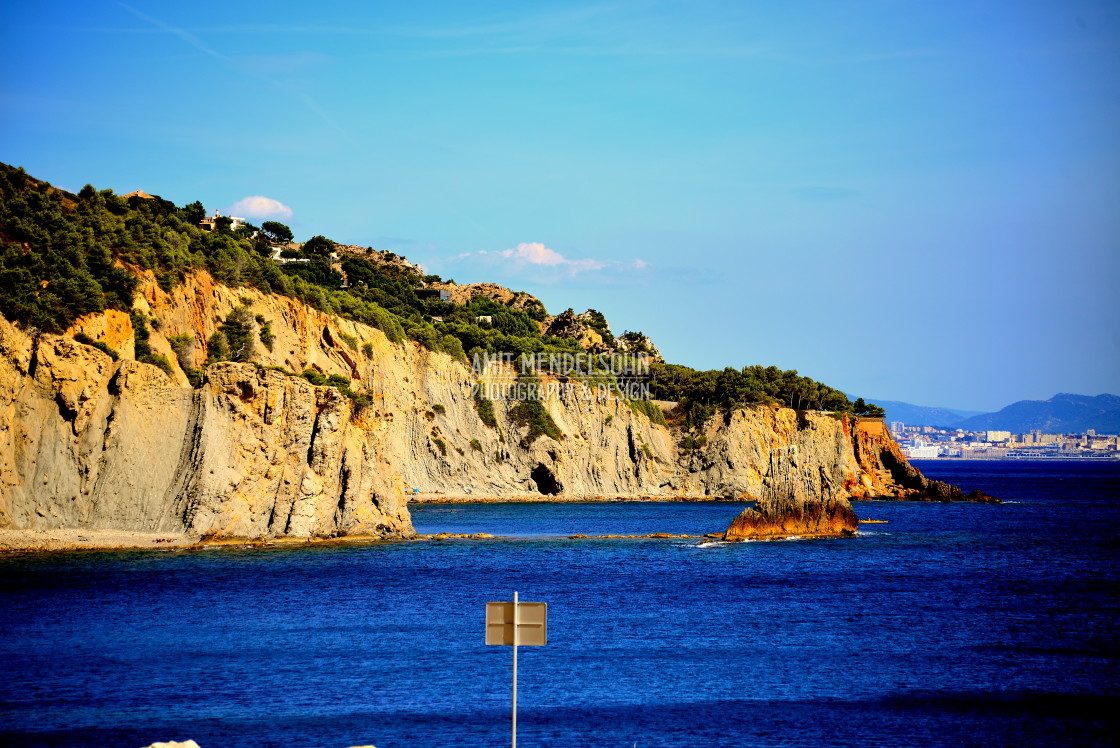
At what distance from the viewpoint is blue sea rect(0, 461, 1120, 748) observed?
19.8m

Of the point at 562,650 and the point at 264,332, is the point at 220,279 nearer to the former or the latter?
the point at 264,332

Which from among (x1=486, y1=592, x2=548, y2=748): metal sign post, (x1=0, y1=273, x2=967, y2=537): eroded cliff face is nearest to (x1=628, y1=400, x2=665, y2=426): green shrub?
(x1=0, y1=273, x2=967, y2=537): eroded cliff face

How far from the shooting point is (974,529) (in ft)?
235

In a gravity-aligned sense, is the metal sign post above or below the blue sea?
above

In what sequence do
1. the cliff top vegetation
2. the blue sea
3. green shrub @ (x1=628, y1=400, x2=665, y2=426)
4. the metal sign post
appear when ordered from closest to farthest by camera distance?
1. the metal sign post
2. the blue sea
3. the cliff top vegetation
4. green shrub @ (x1=628, y1=400, x2=665, y2=426)

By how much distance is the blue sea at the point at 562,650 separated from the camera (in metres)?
19.8

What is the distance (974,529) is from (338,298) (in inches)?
2118

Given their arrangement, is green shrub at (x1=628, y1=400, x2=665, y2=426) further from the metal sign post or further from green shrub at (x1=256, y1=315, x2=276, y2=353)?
the metal sign post

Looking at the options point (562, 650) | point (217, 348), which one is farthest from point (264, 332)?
point (562, 650)

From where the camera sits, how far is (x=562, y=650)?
2741cm

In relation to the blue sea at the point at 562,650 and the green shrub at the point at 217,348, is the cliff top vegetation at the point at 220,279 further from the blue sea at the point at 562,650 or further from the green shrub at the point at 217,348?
the blue sea at the point at 562,650

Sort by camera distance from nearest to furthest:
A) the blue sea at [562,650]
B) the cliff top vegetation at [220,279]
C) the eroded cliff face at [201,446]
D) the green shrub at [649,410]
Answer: the blue sea at [562,650]
the eroded cliff face at [201,446]
the cliff top vegetation at [220,279]
the green shrub at [649,410]

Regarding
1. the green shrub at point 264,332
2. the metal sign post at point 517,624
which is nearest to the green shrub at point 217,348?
the green shrub at point 264,332

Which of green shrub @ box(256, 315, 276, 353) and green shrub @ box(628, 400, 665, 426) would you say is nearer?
green shrub @ box(256, 315, 276, 353)
